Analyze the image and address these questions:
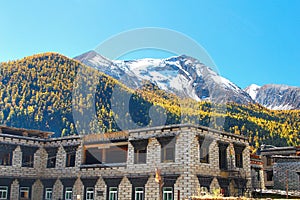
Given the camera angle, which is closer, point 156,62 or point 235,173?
point 235,173

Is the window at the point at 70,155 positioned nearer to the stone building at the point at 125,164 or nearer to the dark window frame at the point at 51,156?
the stone building at the point at 125,164

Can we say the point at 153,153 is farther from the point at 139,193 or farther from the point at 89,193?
the point at 89,193

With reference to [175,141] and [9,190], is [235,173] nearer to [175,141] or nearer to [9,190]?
[175,141]

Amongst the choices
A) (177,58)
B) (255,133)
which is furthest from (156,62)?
(255,133)

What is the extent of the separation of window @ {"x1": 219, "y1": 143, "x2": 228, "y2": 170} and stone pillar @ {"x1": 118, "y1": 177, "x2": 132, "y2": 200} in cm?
650

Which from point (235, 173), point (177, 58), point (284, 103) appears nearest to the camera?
point (235, 173)

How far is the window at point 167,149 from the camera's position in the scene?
2477cm

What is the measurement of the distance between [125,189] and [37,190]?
9.05 m

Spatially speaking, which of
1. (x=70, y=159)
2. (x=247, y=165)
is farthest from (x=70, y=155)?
(x=247, y=165)

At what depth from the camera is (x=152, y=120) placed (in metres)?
82.9

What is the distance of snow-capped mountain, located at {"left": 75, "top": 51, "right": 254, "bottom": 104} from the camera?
12381 centimetres

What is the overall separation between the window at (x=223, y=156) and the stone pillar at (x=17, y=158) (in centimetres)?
1566

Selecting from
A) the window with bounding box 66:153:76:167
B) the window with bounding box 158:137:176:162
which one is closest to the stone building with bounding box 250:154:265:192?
the window with bounding box 158:137:176:162

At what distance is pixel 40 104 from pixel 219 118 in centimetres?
3928
